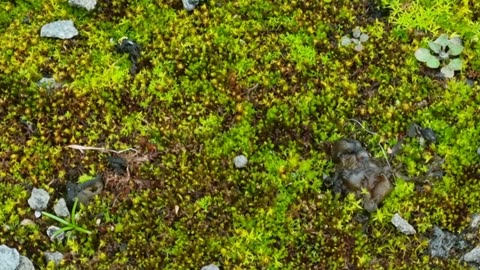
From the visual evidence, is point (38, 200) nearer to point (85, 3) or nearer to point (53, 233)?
point (53, 233)

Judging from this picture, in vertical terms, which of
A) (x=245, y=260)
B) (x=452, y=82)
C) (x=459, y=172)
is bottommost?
(x=245, y=260)

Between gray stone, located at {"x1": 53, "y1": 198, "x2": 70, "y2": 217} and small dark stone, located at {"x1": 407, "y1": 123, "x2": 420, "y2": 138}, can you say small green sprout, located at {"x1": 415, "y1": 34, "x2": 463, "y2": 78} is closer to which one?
small dark stone, located at {"x1": 407, "y1": 123, "x2": 420, "y2": 138}

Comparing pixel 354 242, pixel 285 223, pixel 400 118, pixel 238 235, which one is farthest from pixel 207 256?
pixel 400 118

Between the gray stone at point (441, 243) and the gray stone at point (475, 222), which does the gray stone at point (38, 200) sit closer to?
the gray stone at point (441, 243)

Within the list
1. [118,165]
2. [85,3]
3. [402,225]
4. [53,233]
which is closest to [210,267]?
[118,165]

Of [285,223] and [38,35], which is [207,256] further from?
[38,35]

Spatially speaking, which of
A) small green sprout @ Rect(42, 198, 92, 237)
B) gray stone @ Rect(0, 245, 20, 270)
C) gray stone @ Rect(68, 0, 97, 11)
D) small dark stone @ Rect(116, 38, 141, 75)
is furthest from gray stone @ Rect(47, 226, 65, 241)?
gray stone @ Rect(68, 0, 97, 11)
